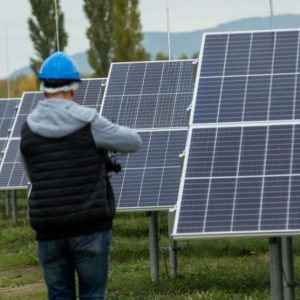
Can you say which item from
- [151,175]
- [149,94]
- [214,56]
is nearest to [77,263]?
[214,56]

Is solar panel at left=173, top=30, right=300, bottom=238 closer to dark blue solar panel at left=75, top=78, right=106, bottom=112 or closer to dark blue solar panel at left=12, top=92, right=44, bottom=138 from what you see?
dark blue solar panel at left=75, top=78, right=106, bottom=112

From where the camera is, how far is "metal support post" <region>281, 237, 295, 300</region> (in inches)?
390

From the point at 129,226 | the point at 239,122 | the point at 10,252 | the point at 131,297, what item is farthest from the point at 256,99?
the point at 129,226

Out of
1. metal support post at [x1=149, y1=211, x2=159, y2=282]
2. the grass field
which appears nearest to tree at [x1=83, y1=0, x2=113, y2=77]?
the grass field

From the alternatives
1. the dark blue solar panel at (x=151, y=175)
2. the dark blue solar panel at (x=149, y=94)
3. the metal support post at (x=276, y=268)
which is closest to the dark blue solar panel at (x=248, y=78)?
the metal support post at (x=276, y=268)

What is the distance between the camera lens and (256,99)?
10492mm

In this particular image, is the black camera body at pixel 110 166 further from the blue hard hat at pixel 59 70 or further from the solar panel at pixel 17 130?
the solar panel at pixel 17 130

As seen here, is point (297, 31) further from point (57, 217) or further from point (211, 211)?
point (57, 217)

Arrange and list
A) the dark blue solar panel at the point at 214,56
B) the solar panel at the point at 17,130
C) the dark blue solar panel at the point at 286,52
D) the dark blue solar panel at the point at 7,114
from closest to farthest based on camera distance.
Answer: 1. the dark blue solar panel at the point at 286,52
2. the dark blue solar panel at the point at 214,56
3. the solar panel at the point at 17,130
4. the dark blue solar panel at the point at 7,114

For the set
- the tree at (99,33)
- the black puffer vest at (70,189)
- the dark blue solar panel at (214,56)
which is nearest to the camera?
the black puffer vest at (70,189)

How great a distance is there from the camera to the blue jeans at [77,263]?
24.4 feet

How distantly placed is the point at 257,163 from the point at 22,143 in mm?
2338

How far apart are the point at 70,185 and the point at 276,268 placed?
232 cm

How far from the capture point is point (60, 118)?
756 centimetres
